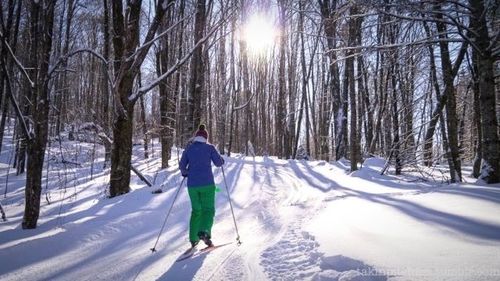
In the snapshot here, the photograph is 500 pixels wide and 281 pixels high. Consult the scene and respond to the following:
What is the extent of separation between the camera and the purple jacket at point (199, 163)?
646 centimetres

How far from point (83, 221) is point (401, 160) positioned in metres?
8.98

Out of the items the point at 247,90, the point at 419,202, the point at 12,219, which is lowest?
the point at 12,219

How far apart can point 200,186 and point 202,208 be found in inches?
14.4

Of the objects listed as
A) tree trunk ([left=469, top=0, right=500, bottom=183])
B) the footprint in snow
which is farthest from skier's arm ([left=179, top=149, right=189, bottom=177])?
tree trunk ([left=469, top=0, right=500, bottom=183])

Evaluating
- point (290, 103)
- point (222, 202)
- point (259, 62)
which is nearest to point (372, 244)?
point (222, 202)

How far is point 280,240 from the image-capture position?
5926 mm

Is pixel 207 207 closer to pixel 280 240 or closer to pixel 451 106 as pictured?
pixel 280 240

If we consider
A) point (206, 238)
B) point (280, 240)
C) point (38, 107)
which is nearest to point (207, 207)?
point (206, 238)

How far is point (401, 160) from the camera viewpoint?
1193 cm

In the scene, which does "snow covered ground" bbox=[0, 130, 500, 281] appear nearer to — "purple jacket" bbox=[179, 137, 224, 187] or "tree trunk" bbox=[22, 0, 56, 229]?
"tree trunk" bbox=[22, 0, 56, 229]

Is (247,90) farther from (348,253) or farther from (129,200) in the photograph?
(348,253)

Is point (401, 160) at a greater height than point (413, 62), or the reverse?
point (413, 62)

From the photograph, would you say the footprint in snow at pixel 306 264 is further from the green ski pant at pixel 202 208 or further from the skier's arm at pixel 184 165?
the skier's arm at pixel 184 165

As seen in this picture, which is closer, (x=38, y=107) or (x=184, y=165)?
(x=184, y=165)
